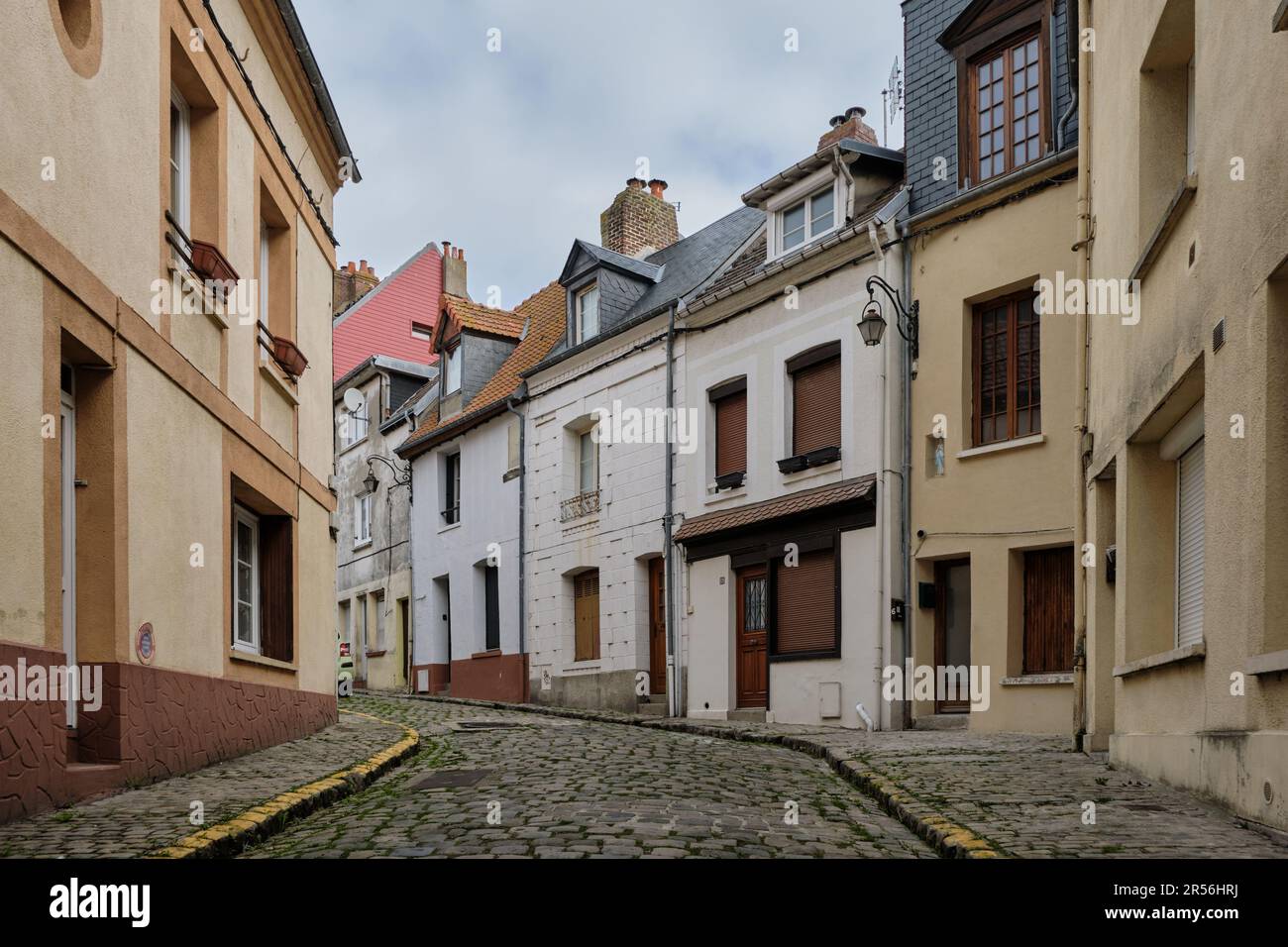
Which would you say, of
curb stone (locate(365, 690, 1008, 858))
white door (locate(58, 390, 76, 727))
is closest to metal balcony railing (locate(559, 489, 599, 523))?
curb stone (locate(365, 690, 1008, 858))

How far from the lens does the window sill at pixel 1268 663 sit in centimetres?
645

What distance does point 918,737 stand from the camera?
46.5 feet

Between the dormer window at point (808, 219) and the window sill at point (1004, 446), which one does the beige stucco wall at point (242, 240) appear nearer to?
the window sill at point (1004, 446)

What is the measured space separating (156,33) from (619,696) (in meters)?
14.4

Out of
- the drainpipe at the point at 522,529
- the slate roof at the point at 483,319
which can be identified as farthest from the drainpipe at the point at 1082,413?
the slate roof at the point at 483,319

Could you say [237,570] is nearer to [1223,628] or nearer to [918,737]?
[918,737]

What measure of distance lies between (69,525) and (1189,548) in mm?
7200

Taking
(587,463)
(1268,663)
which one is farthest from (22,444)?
(587,463)

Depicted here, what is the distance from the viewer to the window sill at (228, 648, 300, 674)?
1097cm

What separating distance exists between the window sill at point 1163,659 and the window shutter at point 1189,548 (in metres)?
0.21

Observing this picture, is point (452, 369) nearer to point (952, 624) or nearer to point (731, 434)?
point (731, 434)

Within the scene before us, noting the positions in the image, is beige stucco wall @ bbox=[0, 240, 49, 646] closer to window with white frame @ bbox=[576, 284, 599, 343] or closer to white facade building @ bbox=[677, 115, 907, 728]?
white facade building @ bbox=[677, 115, 907, 728]

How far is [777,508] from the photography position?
60.6 feet
